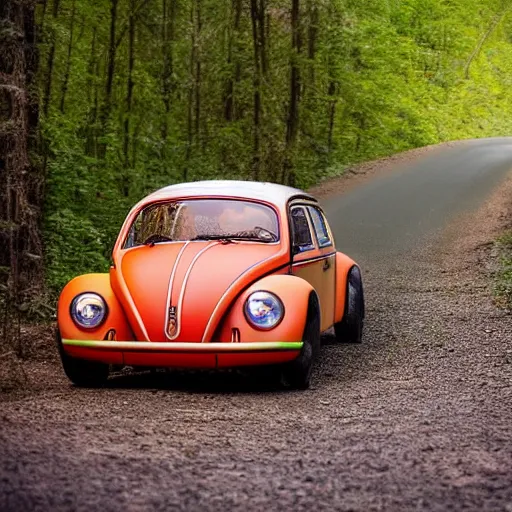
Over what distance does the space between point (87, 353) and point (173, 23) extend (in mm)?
19992

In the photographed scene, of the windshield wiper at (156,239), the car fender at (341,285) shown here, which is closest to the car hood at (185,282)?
the windshield wiper at (156,239)

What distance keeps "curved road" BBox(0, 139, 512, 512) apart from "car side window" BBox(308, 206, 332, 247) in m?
1.14

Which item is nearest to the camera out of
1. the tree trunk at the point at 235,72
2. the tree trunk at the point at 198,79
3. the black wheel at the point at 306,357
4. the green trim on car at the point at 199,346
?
the green trim on car at the point at 199,346

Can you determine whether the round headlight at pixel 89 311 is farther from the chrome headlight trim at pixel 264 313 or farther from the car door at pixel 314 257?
the car door at pixel 314 257

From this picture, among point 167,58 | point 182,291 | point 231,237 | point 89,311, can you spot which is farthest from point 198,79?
point 182,291

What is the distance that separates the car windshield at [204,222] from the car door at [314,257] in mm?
302

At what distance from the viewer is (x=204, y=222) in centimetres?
725

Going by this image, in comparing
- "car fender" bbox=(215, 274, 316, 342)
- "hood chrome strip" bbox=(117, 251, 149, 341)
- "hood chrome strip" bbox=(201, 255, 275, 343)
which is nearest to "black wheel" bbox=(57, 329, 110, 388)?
"hood chrome strip" bbox=(117, 251, 149, 341)

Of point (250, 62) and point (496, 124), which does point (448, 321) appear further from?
point (496, 124)

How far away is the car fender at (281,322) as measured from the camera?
605 cm

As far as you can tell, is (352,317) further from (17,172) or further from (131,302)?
(17,172)

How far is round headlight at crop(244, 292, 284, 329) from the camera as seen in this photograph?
6.08 m

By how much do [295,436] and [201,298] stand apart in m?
1.79

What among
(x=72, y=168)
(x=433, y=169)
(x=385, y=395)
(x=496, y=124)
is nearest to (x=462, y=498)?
(x=385, y=395)
